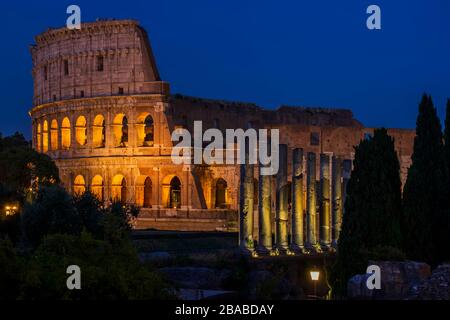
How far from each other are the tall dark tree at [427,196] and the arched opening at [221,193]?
22191 millimetres

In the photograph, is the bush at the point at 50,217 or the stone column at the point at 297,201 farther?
the stone column at the point at 297,201

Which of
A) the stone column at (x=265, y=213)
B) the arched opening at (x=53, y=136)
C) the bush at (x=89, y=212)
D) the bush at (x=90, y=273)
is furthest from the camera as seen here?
the arched opening at (x=53, y=136)

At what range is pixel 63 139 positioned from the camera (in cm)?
5044

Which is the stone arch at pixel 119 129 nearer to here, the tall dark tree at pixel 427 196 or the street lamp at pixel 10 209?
the street lamp at pixel 10 209

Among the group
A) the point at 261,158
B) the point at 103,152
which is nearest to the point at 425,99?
the point at 261,158

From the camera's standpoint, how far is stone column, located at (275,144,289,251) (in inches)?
1213

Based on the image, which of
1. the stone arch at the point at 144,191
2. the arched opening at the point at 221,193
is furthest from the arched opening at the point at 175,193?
the arched opening at the point at 221,193

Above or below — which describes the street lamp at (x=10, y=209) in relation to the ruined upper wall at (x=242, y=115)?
below

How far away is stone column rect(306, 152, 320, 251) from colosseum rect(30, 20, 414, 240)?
40.8 ft

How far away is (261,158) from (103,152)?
20.2m

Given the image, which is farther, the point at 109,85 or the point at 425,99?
the point at 109,85

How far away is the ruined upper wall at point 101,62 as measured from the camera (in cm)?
4762

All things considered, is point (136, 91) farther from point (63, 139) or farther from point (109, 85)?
point (63, 139)

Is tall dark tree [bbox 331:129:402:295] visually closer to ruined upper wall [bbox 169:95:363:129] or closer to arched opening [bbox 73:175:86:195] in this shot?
ruined upper wall [bbox 169:95:363:129]
